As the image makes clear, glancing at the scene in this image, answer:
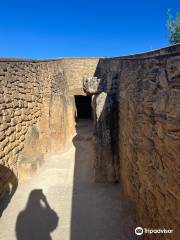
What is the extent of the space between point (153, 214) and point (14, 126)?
3.85 metres

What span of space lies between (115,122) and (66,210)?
94.5 inches

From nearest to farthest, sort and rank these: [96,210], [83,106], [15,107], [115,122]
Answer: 1. [96,210]
2. [15,107]
3. [115,122]
4. [83,106]

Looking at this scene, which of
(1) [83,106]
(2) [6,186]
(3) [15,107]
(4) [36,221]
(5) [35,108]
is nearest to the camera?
(4) [36,221]

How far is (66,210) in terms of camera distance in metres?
4.80

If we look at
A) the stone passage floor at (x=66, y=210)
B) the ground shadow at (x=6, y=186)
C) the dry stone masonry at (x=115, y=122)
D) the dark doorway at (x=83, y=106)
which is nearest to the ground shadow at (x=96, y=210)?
the stone passage floor at (x=66, y=210)

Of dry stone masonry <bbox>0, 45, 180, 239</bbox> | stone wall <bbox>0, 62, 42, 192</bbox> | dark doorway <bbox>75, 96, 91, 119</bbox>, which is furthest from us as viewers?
dark doorway <bbox>75, 96, 91, 119</bbox>

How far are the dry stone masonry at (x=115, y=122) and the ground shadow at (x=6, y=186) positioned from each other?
22mm

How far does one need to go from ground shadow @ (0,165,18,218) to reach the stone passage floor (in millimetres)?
103

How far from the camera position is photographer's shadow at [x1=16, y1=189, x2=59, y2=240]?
4.12 metres

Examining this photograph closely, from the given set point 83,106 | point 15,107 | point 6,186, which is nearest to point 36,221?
point 6,186

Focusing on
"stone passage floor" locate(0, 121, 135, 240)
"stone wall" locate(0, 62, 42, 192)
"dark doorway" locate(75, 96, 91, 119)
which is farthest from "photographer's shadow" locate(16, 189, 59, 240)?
"dark doorway" locate(75, 96, 91, 119)

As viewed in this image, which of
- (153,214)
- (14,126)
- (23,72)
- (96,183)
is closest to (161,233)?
(153,214)

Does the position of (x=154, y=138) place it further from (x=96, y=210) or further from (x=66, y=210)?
(x=66, y=210)

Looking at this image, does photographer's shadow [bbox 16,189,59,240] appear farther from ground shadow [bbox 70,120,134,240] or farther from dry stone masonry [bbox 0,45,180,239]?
dry stone masonry [bbox 0,45,180,239]
